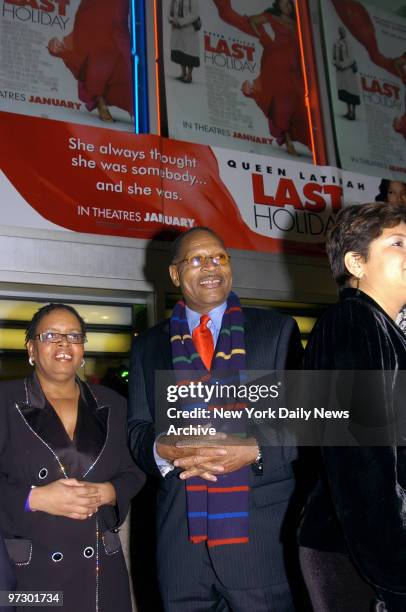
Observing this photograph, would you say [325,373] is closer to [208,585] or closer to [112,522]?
[208,585]

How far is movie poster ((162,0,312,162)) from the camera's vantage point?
5.07m

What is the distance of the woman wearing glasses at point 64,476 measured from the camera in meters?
2.09

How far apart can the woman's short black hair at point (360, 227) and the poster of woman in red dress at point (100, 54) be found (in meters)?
3.47

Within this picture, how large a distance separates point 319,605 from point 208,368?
34.7 inches

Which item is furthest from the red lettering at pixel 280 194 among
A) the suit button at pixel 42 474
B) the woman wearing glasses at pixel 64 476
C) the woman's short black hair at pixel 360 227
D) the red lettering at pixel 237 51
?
the woman's short black hair at pixel 360 227

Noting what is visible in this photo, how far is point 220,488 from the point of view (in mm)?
1932

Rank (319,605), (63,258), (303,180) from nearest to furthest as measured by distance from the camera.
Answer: (319,605)
(63,258)
(303,180)

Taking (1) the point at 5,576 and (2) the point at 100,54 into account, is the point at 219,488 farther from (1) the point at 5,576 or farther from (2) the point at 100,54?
(2) the point at 100,54

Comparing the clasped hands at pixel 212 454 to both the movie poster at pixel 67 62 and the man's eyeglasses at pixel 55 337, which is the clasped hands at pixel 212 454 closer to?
the man's eyeglasses at pixel 55 337

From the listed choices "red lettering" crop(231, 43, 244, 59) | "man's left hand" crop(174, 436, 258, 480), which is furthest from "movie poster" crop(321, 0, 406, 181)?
"man's left hand" crop(174, 436, 258, 480)

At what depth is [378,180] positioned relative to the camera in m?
5.50

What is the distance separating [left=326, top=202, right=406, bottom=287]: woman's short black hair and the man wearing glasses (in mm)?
546

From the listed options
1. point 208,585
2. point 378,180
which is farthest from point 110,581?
point 378,180

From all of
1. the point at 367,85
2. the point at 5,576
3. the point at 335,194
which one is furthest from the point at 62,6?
the point at 5,576
